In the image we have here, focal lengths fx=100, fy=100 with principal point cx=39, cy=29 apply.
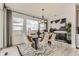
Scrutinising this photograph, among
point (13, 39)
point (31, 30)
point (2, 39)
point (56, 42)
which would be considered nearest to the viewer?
point (2, 39)

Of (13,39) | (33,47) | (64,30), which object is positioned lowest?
(33,47)

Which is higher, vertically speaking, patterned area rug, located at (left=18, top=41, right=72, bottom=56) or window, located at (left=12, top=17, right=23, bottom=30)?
window, located at (left=12, top=17, right=23, bottom=30)

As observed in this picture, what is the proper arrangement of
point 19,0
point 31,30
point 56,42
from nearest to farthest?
point 19,0, point 31,30, point 56,42

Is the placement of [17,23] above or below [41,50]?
above

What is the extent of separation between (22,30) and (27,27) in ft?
1.36

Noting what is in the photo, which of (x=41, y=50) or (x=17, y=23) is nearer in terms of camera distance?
(x=41, y=50)

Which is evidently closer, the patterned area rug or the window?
the patterned area rug

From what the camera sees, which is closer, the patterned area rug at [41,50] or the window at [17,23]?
the patterned area rug at [41,50]

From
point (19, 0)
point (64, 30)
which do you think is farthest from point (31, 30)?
point (19, 0)

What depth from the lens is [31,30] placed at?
210 inches

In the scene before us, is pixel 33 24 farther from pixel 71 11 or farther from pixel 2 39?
pixel 71 11

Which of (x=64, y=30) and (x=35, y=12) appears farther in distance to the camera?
(x=64, y=30)

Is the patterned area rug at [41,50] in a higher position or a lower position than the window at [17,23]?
lower

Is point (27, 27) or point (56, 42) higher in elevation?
point (27, 27)
